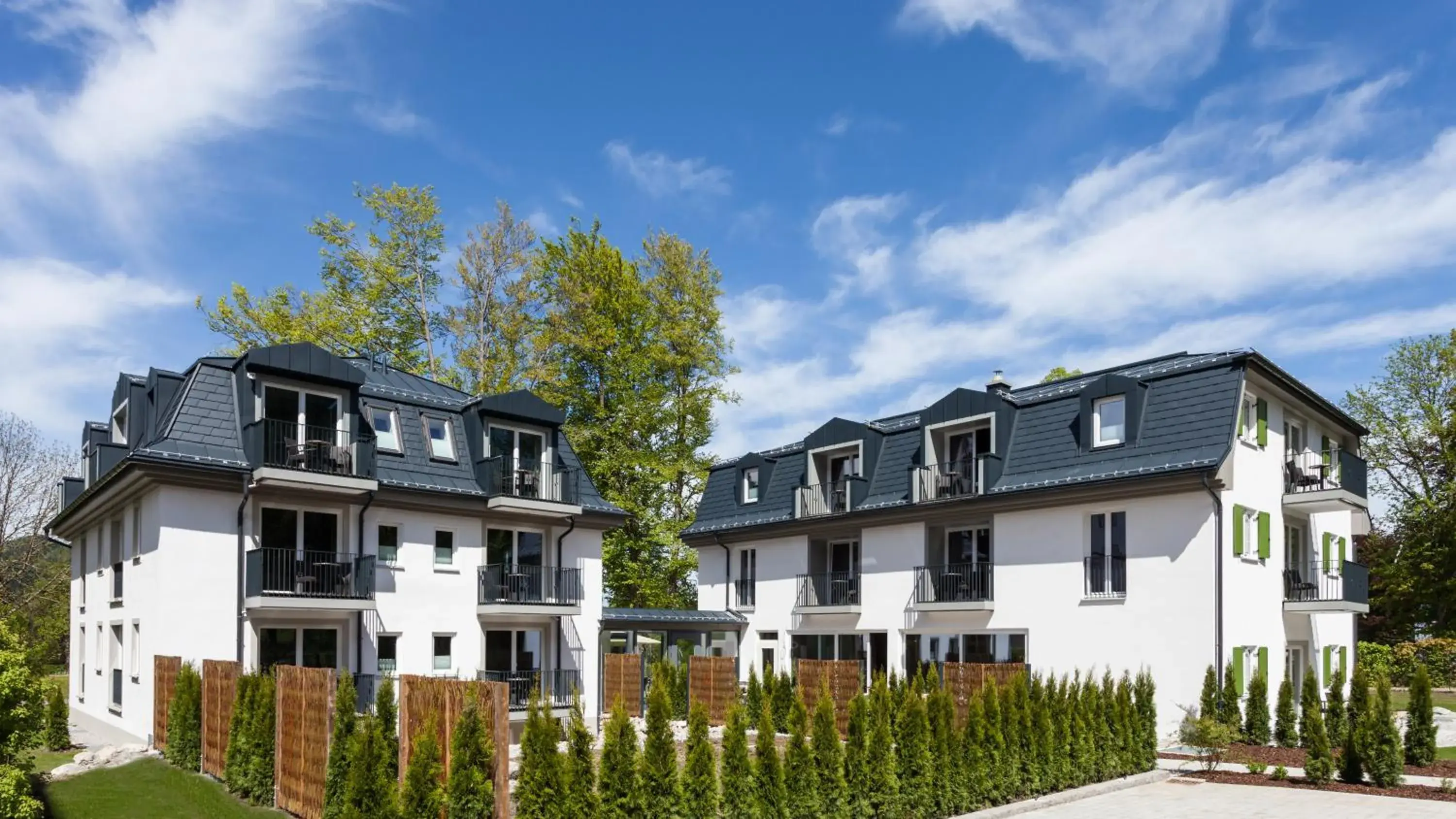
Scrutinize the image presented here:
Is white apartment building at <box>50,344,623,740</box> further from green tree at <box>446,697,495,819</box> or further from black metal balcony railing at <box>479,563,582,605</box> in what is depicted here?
green tree at <box>446,697,495,819</box>

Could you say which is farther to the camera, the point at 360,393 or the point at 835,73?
the point at 360,393

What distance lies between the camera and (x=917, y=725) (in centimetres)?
1347

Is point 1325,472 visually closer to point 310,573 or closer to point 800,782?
point 800,782

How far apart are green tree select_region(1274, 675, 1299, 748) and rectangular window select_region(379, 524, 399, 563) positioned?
17.6 m

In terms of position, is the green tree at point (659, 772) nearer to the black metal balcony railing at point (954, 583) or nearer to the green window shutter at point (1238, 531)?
the green window shutter at point (1238, 531)

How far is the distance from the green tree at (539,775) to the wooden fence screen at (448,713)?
21 cm

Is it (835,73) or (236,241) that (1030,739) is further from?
(236,241)

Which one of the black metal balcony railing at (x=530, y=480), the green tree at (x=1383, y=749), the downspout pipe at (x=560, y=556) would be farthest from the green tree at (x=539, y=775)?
the downspout pipe at (x=560, y=556)

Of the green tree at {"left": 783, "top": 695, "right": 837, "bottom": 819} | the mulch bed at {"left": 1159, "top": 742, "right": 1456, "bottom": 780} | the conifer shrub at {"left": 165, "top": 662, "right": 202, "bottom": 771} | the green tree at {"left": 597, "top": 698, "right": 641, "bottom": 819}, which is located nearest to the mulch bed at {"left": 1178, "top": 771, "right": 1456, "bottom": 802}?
the mulch bed at {"left": 1159, "top": 742, "right": 1456, "bottom": 780}

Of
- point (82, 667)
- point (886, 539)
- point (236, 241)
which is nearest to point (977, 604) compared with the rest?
point (886, 539)

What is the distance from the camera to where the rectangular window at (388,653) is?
73.6 ft

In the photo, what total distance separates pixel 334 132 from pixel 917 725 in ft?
55.8

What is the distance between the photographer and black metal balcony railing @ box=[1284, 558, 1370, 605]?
2545cm

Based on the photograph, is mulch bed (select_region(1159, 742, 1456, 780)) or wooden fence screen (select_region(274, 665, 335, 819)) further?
mulch bed (select_region(1159, 742, 1456, 780))
